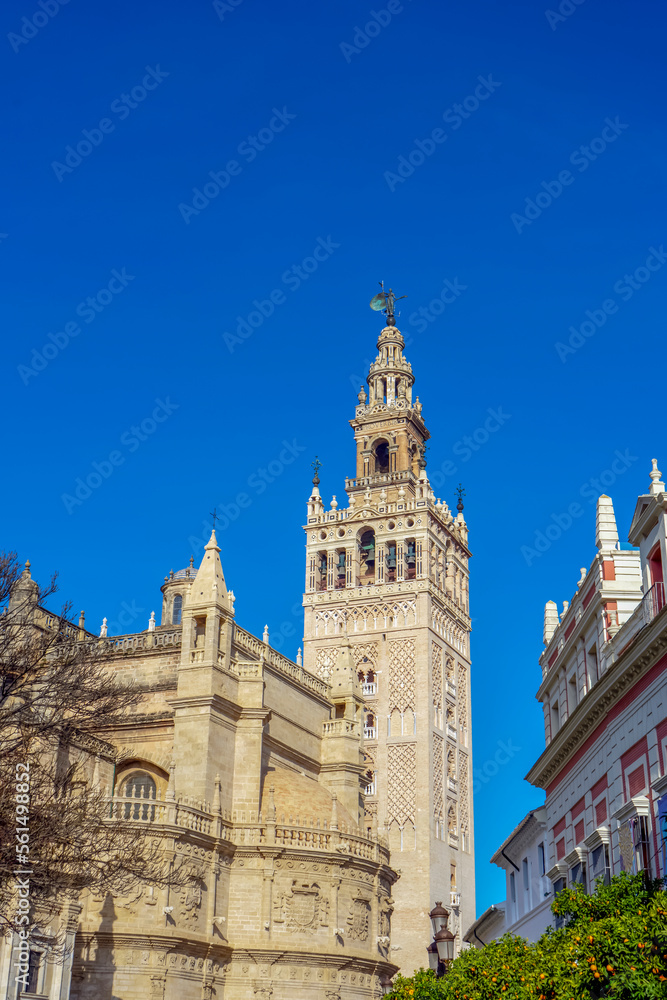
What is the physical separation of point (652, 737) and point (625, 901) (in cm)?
494

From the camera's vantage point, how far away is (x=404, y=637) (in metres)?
59.1

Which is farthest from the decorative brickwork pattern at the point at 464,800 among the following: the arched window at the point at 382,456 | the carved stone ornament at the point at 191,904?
the carved stone ornament at the point at 191,904

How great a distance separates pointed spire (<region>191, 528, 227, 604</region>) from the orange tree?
20.8 m

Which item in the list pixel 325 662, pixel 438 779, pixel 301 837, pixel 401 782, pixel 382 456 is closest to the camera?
pixel 301 837

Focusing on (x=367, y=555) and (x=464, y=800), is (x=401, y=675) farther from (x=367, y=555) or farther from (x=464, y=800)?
(x=367, y=555)

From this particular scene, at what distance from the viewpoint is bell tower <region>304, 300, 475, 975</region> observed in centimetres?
5500

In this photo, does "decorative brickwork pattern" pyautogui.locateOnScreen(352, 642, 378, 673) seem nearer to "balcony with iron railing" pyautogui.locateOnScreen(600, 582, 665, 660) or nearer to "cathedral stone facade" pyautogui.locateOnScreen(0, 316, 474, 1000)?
"cathedral stone facade" pyautogui.locateOnScreen(0, 316, 474, 1000)

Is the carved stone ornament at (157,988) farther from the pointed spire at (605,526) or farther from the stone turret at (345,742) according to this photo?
the pointed spire at (605,526)

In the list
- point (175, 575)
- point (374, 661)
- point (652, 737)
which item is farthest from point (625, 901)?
point (374, 661)

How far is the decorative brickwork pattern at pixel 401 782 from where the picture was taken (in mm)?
55394

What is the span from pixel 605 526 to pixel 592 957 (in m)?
12.5

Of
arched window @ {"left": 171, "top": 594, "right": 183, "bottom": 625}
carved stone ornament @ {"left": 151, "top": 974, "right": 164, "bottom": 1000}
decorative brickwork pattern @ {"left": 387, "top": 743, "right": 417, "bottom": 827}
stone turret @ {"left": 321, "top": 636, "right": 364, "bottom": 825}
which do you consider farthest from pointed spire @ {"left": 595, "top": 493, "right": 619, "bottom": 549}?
decorative brickwork pattern @ {"left": 387, "top": 743, "right": 417, "bottom": 827}

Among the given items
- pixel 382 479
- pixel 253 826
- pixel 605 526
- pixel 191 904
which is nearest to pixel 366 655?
pixel 382 479

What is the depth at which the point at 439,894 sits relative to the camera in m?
53.9
